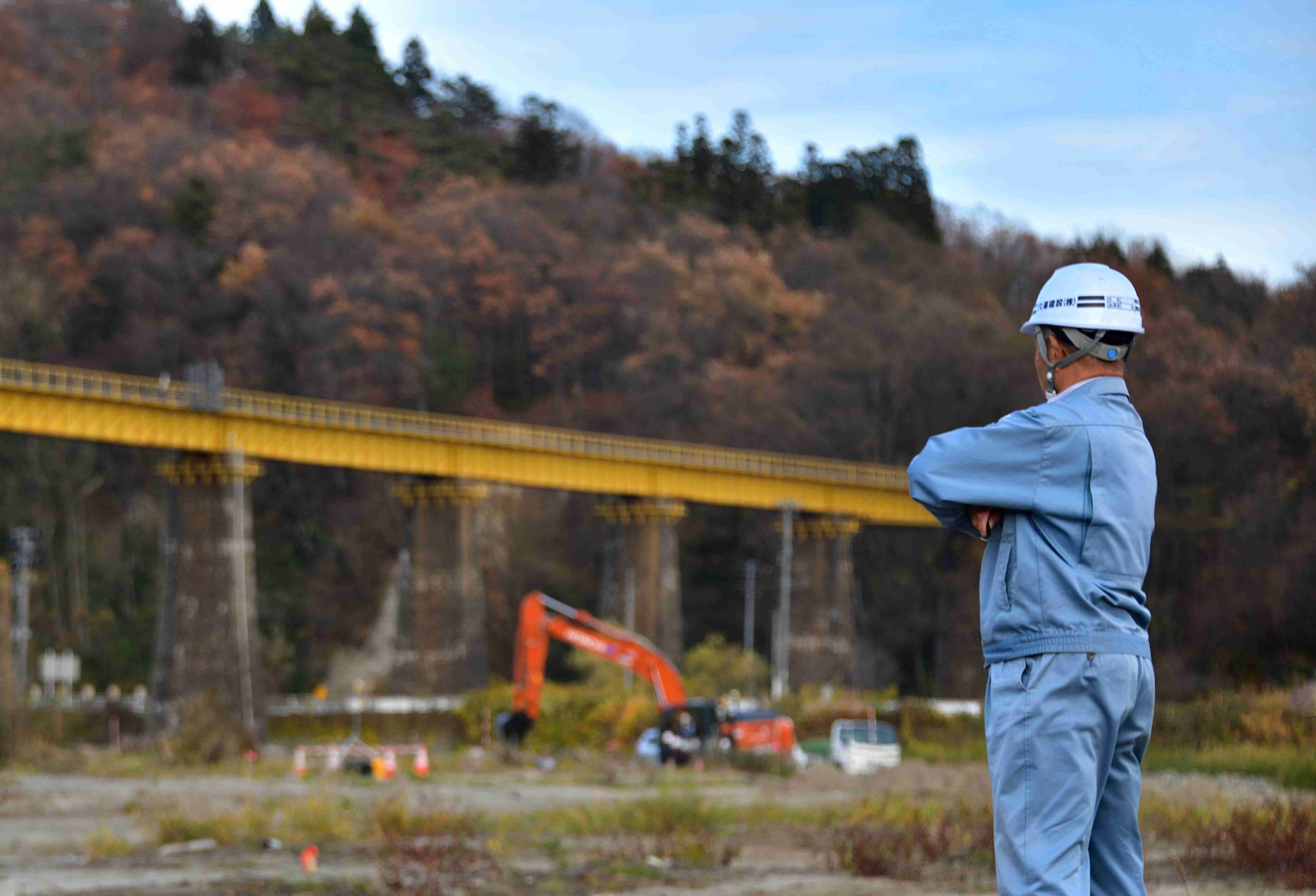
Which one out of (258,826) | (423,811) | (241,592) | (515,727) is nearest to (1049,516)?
(258,826)

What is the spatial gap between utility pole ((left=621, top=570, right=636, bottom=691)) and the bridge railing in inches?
158

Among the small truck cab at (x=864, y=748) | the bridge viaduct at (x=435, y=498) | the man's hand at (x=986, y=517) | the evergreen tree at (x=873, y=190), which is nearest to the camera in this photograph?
the man's hand at (x=986, y=517)

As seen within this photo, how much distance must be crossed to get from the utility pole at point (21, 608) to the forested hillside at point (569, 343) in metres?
5.69

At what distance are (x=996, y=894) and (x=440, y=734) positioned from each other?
130 ft

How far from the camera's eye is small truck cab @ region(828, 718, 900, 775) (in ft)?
117

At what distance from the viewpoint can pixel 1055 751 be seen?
208 inches

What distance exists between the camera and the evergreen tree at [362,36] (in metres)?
124

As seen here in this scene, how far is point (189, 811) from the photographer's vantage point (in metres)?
21.3

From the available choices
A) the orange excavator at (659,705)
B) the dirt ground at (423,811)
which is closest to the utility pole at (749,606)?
the orange excavator at (659,705)

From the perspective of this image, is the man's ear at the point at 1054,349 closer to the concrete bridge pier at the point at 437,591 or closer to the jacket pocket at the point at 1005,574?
the jacket pocket at the point at 1005,574

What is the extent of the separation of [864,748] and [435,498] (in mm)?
25151

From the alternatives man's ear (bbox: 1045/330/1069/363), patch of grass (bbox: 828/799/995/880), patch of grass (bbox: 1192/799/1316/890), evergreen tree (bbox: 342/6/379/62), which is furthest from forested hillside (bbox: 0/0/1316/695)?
man's ear (bbox: 1045/330/1069/363)

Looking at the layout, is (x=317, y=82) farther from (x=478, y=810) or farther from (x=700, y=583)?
(x=478, y=810)

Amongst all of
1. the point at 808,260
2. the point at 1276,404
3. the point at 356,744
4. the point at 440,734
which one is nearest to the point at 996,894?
the point at 356,744
